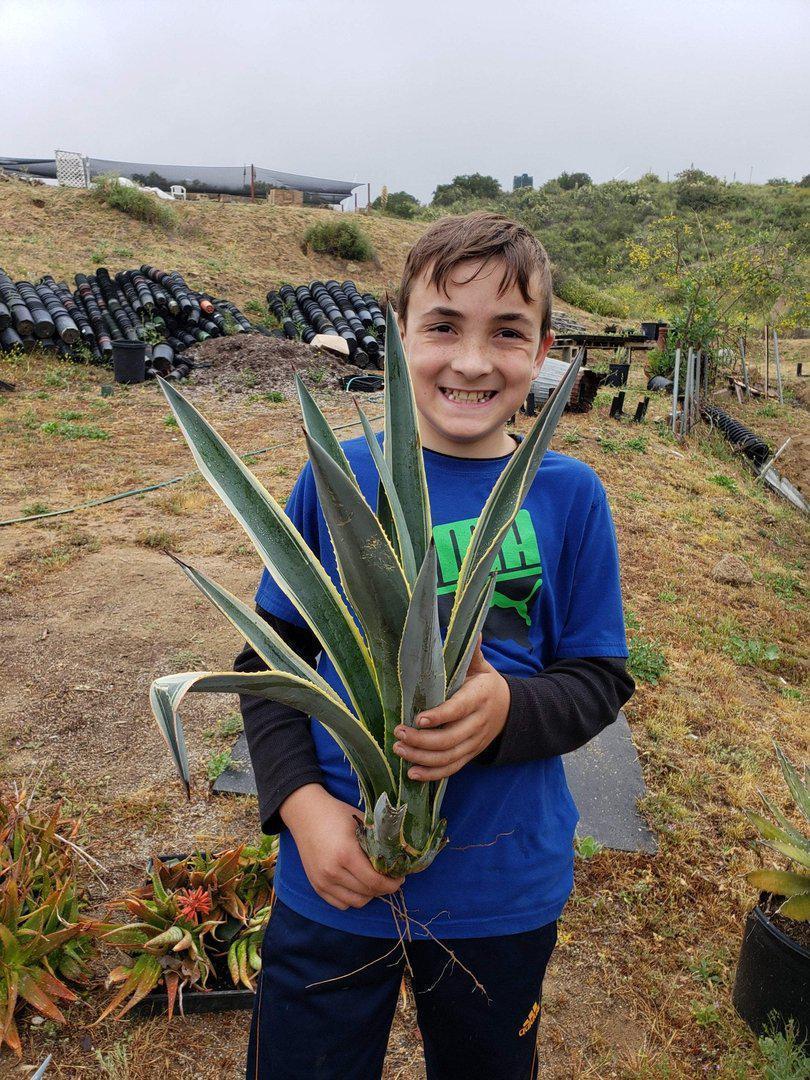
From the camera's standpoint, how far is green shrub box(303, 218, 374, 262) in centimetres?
2002

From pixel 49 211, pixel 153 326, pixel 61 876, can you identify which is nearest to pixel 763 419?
pixel 153 326

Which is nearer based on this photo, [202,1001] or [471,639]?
[471,639]

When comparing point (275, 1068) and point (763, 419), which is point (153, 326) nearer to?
point (763, 419)

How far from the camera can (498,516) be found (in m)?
0.94

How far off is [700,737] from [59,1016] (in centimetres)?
275

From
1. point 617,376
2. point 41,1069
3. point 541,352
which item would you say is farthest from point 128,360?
point 541,352

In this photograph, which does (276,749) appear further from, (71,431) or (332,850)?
(71,431)

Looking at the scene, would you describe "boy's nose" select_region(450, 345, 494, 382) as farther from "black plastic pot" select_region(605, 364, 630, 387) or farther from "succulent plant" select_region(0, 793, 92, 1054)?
"black plastic pot" select_region(605, 364, 630, 387)

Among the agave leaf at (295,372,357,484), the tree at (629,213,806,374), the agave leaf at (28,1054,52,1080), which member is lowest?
the agave leaf at (28,1054,52,1080)

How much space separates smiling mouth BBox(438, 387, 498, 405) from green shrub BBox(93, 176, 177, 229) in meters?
20.1

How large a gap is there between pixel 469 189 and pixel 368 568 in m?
49.2

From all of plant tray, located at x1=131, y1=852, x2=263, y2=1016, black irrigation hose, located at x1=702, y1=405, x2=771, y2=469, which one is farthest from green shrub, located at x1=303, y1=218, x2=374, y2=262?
plant tray, located at x1=131, y1=852, x2=263, y2=1016

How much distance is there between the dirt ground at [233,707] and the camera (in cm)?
202

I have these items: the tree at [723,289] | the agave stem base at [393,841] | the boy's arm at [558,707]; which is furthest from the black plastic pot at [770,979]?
the tree at [723,289]
